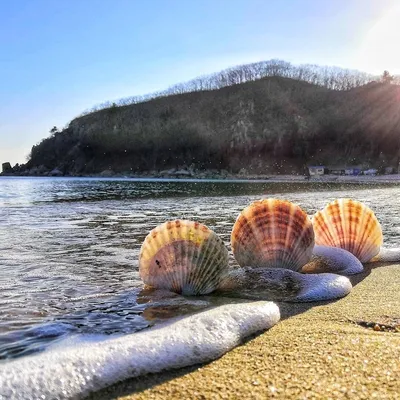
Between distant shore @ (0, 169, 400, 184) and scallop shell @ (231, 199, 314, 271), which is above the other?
distant shore @ (0, 169, 400, 184)

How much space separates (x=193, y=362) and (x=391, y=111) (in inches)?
5226

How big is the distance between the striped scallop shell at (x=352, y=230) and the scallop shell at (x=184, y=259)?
255 cm

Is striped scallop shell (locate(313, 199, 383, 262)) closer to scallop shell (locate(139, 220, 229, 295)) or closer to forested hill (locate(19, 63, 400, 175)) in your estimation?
scallop shell (locate(139, 220, 229, 295))

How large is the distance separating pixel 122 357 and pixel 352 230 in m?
5.05

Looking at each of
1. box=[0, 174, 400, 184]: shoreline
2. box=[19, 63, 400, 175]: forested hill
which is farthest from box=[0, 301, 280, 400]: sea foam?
box=[19, 63, 400, 175]: forested hill

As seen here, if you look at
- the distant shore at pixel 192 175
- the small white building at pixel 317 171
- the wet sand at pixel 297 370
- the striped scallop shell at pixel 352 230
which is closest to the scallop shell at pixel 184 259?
the wet sand at pixel 297 370

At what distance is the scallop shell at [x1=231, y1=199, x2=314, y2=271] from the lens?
5836 millimetres

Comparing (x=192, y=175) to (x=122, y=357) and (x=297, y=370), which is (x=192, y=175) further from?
(x=297, y=370)

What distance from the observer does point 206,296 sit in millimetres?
4957

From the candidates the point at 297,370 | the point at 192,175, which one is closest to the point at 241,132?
the point at 192,175

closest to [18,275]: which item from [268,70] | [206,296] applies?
[206,296]

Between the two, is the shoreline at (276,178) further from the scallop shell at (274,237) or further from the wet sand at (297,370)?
the wet sand at (297,370)

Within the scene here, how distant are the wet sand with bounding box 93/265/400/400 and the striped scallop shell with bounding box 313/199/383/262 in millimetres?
3287

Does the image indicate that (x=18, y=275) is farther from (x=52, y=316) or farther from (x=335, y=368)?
(x=335, y=368)
